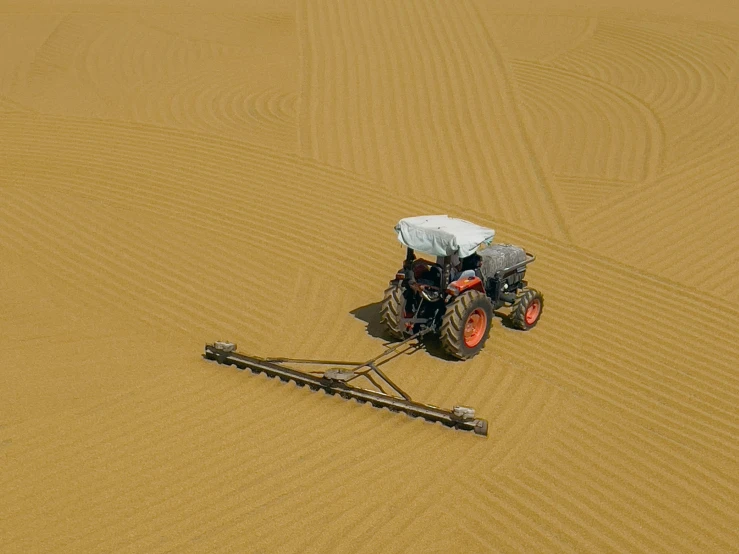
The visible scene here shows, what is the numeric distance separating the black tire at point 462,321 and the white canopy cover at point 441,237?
0.48 meters

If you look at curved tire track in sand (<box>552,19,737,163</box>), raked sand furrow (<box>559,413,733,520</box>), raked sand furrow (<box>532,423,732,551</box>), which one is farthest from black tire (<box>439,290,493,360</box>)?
curved tire track in sand (<box>552,19,737,163</box>)

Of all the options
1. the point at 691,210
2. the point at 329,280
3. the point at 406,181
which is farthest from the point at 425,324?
the point at 691,210

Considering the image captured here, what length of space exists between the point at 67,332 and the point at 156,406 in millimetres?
2099

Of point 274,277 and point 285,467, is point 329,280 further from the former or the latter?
point 285,467

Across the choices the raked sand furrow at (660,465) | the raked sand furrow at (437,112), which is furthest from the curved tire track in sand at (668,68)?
the raked sand furrow at (660,465)

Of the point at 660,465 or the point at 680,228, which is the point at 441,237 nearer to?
the point at 660,465

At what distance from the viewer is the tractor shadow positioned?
10398 mm

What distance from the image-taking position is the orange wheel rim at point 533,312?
10.9 m

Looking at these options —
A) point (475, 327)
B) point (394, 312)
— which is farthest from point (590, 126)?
point (394, 312)

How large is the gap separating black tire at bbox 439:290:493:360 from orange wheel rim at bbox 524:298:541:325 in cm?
75

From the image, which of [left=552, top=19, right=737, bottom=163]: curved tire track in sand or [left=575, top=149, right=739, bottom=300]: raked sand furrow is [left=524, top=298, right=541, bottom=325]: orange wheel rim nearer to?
[left=575, top=149, right=739, bottom=300]: raked sand furrow

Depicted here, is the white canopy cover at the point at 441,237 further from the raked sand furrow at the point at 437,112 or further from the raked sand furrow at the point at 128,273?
the raked sand furrow at the point at 437,112

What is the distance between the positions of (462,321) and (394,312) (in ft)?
2.56

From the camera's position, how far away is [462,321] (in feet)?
32.3
